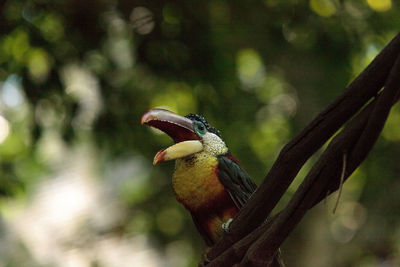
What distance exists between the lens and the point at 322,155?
1.66 meters

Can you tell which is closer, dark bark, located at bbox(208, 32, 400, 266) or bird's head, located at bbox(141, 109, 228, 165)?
dark bark, located at bbox(208, 32, 400, 266)

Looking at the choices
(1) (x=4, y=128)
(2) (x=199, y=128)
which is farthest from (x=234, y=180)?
(1) (x=4, y=128)

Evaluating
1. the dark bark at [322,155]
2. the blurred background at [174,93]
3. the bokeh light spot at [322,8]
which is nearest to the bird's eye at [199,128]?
the dark bark at [322,155]

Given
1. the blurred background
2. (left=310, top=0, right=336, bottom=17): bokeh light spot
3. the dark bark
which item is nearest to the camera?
the dark bark

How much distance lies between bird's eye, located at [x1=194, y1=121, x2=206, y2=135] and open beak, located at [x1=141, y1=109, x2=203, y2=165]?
0.03 metres

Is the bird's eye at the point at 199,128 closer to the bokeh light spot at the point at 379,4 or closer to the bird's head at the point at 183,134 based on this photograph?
the bird's head at the point at 183,134

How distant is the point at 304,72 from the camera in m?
7.32

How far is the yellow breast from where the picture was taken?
2.35 metres

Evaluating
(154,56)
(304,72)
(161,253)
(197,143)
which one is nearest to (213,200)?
(197,143)

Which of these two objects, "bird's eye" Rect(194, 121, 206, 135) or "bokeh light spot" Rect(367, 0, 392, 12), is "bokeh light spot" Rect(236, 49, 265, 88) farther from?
"bird's eye" Rect(194, 121, 206, 135)

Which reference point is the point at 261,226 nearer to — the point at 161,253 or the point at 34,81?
the point at 34,81

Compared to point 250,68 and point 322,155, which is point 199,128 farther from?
point 250,68

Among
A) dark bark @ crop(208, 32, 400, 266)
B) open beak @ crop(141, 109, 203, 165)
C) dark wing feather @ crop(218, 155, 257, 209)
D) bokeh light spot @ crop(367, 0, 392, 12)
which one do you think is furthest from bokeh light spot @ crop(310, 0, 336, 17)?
dark bark @ crop(208, 32, 400, 266)

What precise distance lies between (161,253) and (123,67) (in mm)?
2954
